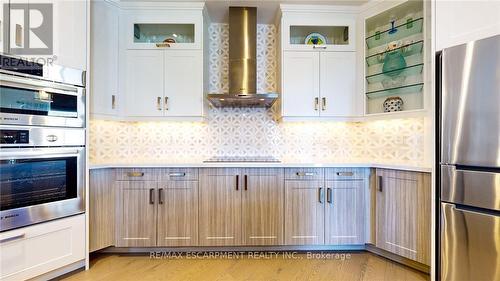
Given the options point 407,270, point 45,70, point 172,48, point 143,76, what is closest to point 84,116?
point 45,70

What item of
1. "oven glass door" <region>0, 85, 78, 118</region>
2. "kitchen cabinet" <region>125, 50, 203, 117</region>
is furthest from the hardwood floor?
"kitchen cabinet" <region>125, 50, 203, 117</region>

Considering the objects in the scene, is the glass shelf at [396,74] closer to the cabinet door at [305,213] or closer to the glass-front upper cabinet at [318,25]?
the glass-front upper cabinet at [318,25]

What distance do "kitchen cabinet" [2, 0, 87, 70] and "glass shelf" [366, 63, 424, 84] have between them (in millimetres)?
2905

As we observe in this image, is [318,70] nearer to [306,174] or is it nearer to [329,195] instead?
[306,174]

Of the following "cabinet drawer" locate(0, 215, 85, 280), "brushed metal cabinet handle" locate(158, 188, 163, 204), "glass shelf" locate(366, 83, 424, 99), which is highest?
"glass shelf" locate(366, 83, 424, 99)

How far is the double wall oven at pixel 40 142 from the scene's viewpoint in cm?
165

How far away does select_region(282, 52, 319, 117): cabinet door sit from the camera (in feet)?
8.59

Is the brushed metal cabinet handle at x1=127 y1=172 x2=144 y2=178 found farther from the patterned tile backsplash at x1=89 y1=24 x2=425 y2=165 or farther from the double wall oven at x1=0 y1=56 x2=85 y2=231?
the patterned tile backsplash at x1=89 y1=24 x2=425 y2=165

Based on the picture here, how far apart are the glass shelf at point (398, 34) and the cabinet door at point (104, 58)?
2.82 m

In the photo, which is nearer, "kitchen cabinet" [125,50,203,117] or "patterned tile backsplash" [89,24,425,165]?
"kitchen cabinet" [125,50,203,117]

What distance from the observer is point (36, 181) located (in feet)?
5.92

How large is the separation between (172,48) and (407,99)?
2.57m

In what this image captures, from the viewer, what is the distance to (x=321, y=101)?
8.66 feet

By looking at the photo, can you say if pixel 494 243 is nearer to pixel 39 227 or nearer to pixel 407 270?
pixel 407 270
